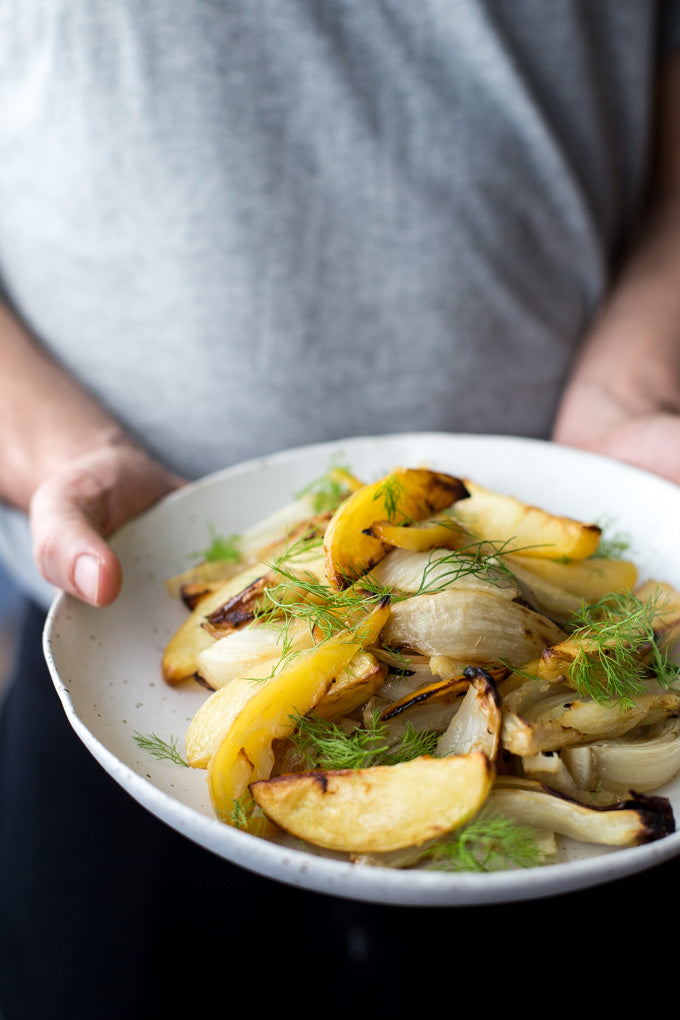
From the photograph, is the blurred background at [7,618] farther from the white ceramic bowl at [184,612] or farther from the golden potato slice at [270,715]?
the golden potato slice at [270,715]

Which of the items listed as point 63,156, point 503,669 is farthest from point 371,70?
point 503,669

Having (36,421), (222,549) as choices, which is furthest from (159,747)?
(36,421)

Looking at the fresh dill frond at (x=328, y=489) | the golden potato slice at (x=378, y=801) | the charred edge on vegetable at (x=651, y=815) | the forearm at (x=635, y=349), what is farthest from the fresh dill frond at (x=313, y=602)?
the forearm at (x=635, y=349)

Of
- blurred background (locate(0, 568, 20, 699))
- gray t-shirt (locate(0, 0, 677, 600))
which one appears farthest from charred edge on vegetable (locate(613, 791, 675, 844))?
blurred background (locate(0, 568, 20, 699))

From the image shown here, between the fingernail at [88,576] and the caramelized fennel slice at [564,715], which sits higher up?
the fingernail at [88,576]

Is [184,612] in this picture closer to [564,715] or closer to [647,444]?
[564,715]

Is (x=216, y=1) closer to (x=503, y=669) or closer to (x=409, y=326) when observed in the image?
(x=409, y=326)
